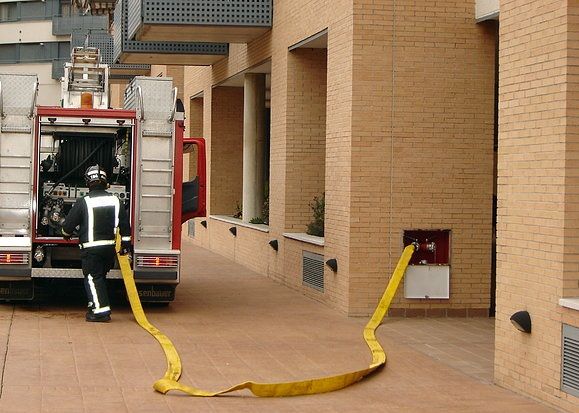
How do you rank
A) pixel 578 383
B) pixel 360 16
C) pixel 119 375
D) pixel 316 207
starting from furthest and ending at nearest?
1. pixel 316 207
2. pixel 360 16
3. pixel 119 375
4. pixel 578 383

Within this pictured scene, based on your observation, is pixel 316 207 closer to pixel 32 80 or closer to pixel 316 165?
pixel 316 165

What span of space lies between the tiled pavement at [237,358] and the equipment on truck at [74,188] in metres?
0.54

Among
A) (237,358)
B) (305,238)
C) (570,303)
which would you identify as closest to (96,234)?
(237,358)

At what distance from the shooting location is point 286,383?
29.0 ft

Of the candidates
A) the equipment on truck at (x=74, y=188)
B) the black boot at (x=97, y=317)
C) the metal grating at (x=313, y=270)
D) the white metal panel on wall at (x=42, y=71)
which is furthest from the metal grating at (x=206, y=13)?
the white metal panel on wall at (x=42, y=71)

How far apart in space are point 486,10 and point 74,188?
5450mm

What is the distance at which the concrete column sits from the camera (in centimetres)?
2112

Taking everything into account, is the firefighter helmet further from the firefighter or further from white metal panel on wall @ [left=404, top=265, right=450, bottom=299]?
white metal panel on wall @ [left=404, top=265, right=450, bottom=299]

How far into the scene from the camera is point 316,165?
55.8 ft

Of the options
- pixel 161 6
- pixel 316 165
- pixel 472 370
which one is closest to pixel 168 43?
pixel 161 6

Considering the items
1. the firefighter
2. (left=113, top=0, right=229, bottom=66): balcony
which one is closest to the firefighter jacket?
the firefighter

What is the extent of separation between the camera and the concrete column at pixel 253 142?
21.1m

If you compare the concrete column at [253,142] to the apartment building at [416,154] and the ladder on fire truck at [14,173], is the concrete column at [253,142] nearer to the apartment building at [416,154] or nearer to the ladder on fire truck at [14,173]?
the apartment building at [416,154]

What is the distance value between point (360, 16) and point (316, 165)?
392cm
